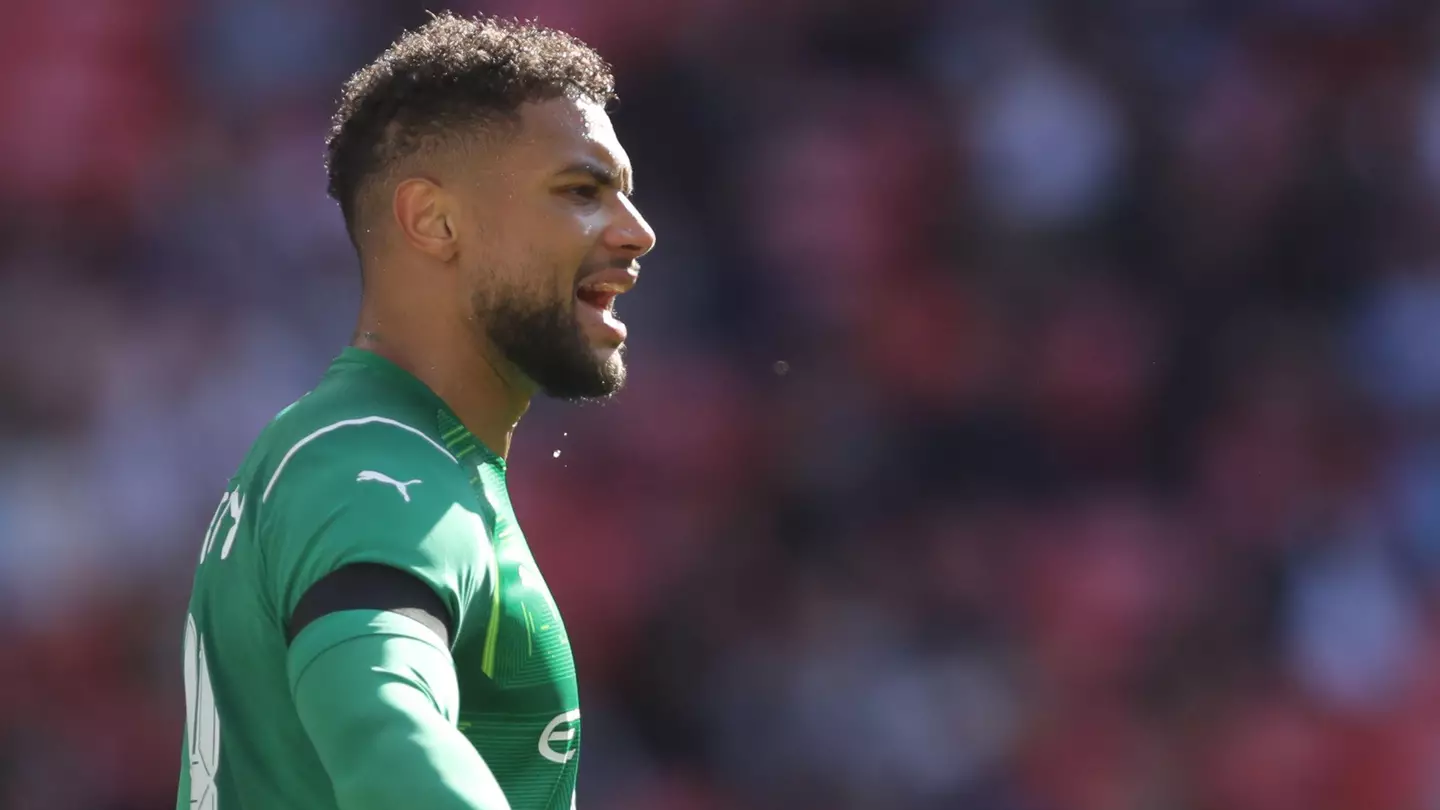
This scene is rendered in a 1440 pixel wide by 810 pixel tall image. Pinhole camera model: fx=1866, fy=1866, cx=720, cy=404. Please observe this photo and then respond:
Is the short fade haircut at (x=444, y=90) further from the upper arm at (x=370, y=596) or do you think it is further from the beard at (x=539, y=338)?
the upper arm at (x=370, y=596)

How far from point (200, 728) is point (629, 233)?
81 centimetres

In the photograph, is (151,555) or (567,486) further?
(567,486)

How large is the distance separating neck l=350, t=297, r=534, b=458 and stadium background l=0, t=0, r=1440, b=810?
3993mm

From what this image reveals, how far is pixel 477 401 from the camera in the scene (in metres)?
2.41

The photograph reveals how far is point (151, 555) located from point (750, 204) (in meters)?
2.63

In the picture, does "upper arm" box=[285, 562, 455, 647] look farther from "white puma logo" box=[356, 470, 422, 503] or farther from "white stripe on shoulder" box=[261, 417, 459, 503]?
"white stripe on shoulder" box=[261, 417, 459, 503]

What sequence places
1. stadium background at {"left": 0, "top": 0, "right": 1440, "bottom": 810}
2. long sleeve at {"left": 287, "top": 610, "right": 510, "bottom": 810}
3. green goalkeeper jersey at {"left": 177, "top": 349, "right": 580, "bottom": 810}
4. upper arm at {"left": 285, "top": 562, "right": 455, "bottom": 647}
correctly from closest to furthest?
long sleeve at {"left": 287, "top": 610, "right": 510, "bottom": 810}
upper arm at {"left": 285, "top": 562, "right": 455, "bottom": 647}
green goalkeeper jersey at {"left": 177, "top": 349, "right": 580, "bottom": 810}
stadium background at {"left": 0, "top": 0, "right": 1440, "bottom": 810}

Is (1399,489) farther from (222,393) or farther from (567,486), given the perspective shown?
(222,393)

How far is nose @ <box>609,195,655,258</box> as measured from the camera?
2.42m

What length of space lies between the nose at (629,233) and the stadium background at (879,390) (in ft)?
13.4

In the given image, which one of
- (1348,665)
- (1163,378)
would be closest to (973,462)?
(1163,378)

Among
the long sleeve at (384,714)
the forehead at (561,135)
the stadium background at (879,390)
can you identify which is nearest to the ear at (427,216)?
the forehead at (561,135)

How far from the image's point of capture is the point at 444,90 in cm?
243

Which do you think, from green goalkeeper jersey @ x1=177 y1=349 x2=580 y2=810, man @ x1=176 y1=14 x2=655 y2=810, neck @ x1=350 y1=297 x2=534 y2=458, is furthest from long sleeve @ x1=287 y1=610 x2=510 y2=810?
neck @ x1=350 y1=297 x2=534 y2=458
